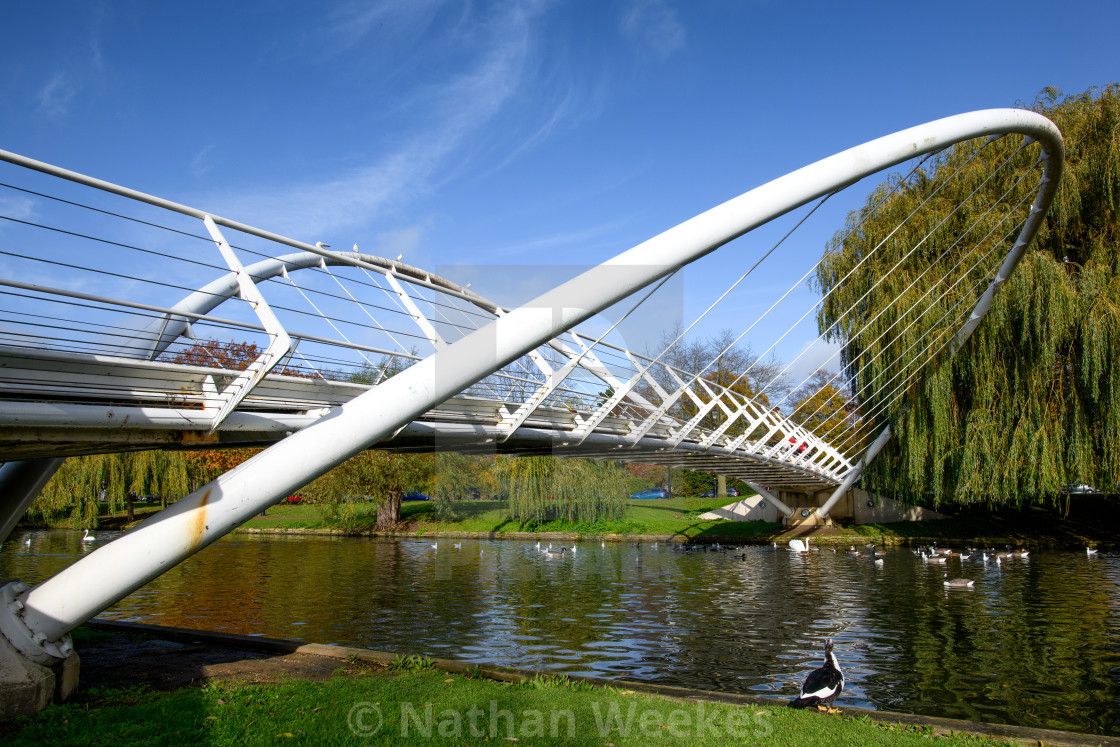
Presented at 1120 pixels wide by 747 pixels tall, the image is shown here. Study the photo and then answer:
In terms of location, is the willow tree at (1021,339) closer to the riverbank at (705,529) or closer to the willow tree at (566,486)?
the riverbank at (705,529)

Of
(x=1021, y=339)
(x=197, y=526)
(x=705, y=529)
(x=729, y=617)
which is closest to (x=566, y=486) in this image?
(x=705, y=529)

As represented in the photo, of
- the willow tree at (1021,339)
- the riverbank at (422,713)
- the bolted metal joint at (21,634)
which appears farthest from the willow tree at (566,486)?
the bolted metal joint at (21,634)

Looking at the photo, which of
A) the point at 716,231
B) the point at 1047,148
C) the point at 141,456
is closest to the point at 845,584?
the point at 1047,148

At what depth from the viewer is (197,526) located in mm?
6008

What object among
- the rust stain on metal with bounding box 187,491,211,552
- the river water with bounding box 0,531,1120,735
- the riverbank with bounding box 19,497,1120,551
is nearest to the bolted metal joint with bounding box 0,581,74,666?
the rust stain on metal with bounding box 187,491,211,552

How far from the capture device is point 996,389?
20172mm

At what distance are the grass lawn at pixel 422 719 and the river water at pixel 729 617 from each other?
208 cm

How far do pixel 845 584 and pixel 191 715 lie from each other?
14723mm

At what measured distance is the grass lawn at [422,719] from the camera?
5035 millimetres

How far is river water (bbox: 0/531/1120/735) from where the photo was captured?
8180 millimetres

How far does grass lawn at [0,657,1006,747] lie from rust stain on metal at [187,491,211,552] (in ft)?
3.87

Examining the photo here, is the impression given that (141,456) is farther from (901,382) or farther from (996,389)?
(996,389)

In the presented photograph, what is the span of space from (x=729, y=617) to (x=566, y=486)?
19270 millimetres

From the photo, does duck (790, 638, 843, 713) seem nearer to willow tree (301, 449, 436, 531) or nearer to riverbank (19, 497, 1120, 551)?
riverbank (19, 497, 1120, 551)
